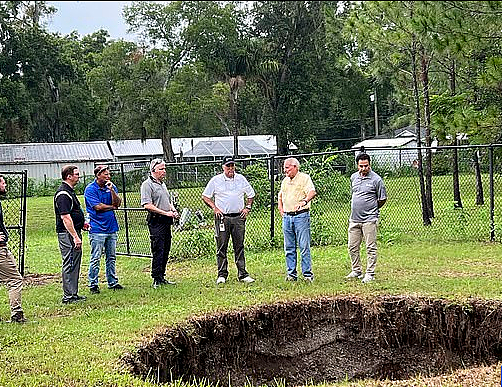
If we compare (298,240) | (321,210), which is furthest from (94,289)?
(321,210)

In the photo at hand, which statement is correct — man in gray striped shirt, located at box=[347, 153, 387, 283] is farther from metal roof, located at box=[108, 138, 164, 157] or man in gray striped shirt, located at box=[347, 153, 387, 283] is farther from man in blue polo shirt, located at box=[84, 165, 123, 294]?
metal roof, located at box=[108, 138, 164, 157]

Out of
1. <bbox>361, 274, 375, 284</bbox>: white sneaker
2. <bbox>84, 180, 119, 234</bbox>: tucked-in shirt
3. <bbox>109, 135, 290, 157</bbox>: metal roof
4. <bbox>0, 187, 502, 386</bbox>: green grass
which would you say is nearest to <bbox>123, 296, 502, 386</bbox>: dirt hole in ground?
<bbox>0, 187, 502, 386</bbox>: green grass

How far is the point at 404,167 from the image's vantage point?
18500 mm

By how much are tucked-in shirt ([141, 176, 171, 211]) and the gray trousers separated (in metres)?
1.18

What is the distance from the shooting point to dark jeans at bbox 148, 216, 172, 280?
950cm

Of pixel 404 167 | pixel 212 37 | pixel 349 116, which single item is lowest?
pixel 404 167

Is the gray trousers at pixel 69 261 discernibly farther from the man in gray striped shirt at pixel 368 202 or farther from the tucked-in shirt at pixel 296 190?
the man in gray striped shirt at pixel 368 202

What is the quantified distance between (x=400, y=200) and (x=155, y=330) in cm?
1168

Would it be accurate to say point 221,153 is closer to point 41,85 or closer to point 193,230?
point 41,85

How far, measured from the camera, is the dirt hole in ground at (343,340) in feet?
25.7

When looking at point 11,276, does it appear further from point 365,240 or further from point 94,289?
point 365,240

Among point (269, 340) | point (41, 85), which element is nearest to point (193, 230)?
point (269, 340)

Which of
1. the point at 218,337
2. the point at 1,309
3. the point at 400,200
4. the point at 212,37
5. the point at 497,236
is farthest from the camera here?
the point at 212,37

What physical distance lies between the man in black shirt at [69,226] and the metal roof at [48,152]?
38.0 m
